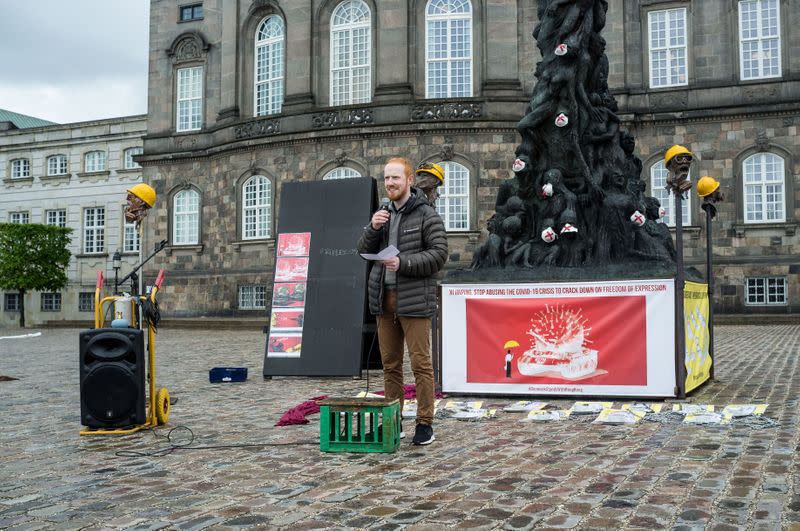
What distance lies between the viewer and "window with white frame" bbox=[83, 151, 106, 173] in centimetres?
5269

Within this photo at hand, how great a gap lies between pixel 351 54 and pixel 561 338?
951 inches

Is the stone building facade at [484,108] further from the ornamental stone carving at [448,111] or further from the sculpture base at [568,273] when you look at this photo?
the sculpture base at [568,273]

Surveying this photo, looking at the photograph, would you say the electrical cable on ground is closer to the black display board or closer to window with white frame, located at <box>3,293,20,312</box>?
the black display board

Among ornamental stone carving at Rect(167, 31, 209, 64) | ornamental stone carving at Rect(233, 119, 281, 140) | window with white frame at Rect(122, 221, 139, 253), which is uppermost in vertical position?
ornamental stone carving at Rect(167, 31, 209, 64)

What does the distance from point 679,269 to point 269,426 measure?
4.86 m

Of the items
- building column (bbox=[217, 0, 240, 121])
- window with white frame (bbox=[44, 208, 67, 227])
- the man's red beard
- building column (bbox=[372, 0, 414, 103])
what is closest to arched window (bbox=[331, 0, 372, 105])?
building column (bbox=[372, 0, 414, 103])

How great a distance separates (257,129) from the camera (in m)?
33.9

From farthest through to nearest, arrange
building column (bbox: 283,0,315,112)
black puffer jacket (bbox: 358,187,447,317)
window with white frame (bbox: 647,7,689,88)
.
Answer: building column (bbox: 283,0,315,112) → window with white frame (bbox: 647,7,689,88) → black puffer jacket (bbox: 358,187,447,317)

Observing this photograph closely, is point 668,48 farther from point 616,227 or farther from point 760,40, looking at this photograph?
point 616,227

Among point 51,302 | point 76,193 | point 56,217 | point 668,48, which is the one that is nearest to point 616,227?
point 668,48

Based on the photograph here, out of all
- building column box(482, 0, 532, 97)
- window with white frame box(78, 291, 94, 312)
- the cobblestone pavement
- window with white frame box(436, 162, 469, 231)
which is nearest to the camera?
the cobblestone pavement

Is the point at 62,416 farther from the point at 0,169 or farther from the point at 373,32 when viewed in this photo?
the point at 0,169

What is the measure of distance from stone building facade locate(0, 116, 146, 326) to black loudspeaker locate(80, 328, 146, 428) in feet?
143

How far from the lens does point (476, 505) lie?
16.8 ft
